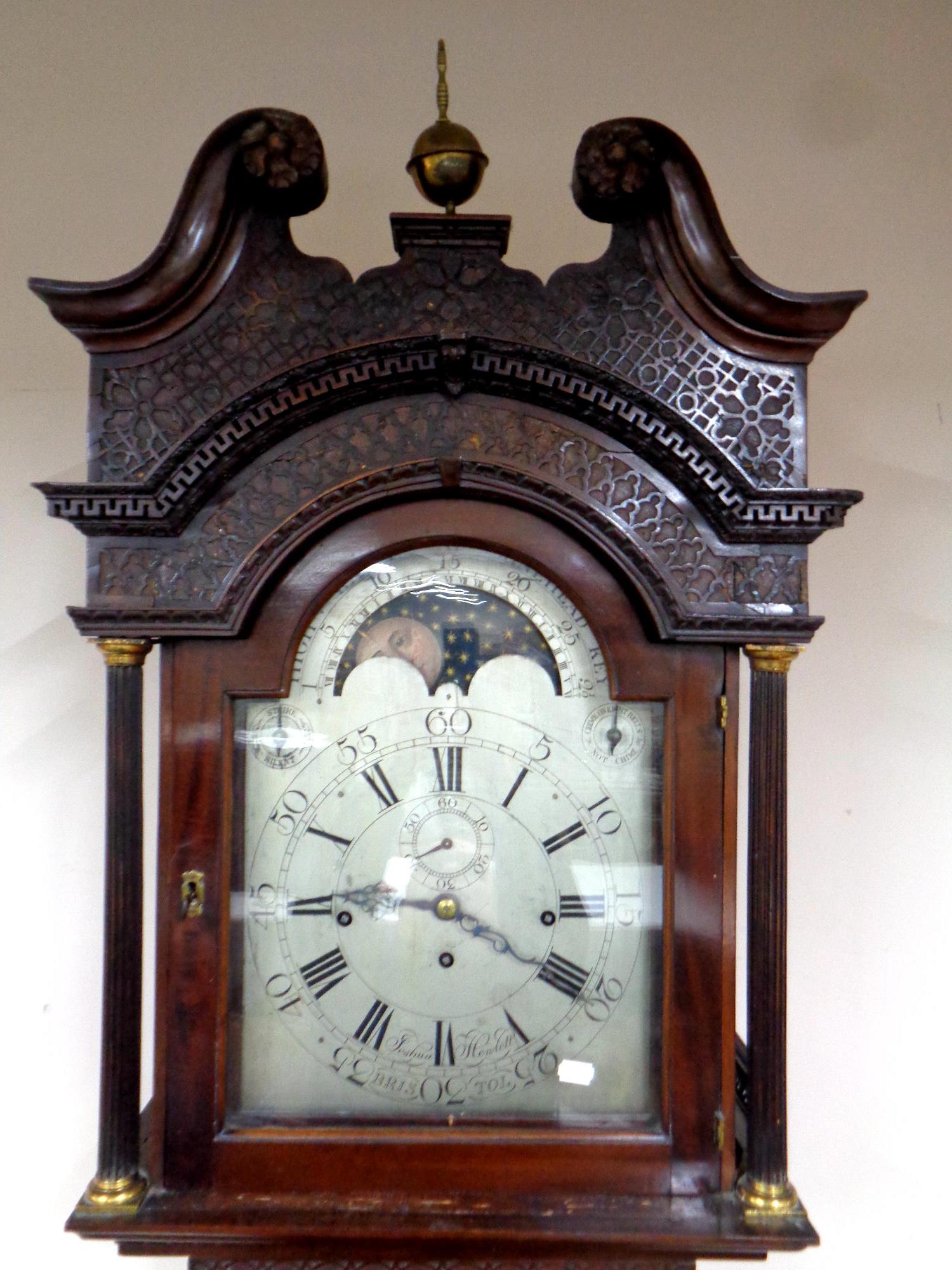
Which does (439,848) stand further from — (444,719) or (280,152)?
(280,152)

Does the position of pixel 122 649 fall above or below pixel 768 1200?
above

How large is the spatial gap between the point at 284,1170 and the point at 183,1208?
0.10m

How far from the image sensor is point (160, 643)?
3.49 feet

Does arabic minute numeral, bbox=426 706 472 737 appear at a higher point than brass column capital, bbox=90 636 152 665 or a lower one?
lower

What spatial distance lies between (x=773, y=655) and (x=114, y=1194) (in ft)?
2.78

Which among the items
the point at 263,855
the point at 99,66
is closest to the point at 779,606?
the point at 263,855

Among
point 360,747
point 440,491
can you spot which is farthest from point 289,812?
point 440,491

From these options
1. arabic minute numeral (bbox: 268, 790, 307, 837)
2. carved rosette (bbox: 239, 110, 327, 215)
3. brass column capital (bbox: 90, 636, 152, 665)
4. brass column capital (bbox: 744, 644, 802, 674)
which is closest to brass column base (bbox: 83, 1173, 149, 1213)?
arabic minute numeral (bbox: 268, 790, 307, 837)

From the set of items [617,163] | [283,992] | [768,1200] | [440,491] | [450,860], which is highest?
[617,163]

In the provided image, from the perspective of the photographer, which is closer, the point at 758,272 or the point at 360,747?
the point at 360,747

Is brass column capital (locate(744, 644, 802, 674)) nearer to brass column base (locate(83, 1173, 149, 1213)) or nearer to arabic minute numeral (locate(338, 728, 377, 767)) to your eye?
arabic minute numeral (locate(338, 728, 377, 767))

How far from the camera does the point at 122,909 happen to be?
105 cm

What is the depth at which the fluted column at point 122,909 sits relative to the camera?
3.43 feet

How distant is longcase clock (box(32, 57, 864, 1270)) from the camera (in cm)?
103
